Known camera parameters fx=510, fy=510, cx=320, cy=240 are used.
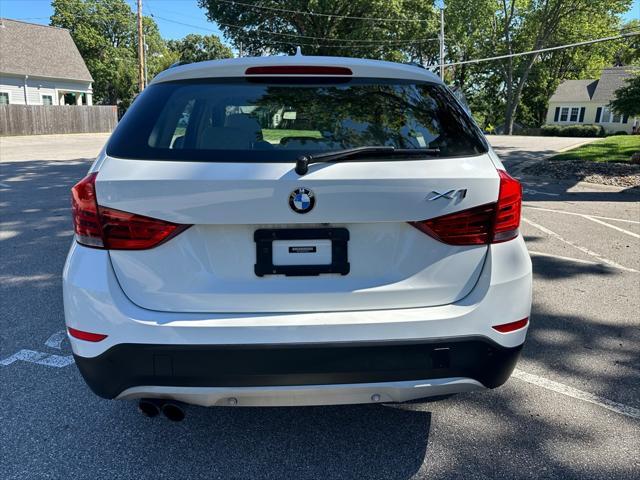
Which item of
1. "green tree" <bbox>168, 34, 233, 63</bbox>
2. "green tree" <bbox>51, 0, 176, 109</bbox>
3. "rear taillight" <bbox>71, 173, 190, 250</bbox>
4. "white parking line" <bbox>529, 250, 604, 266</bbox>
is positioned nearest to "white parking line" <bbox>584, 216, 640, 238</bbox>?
"white parking line" <bbox>529, 250, 604, 266</bbox>

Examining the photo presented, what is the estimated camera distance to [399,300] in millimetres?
2064

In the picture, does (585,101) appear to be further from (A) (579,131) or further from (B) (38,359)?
(B) (38,359)

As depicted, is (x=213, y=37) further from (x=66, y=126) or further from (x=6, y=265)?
(x=6, y=265)

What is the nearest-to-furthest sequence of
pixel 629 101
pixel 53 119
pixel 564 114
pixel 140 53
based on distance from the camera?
1. pixel 629 101
2. pixel 140 53
3. pixel 53 119
4. pixel 564 114

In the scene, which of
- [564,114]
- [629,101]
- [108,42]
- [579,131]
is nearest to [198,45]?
[108,42]

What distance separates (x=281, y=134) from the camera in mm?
2400

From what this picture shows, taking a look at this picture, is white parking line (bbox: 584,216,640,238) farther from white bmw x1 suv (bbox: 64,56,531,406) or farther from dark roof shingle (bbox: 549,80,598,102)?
dark roof shingle (bbox: 549,80,598,102)

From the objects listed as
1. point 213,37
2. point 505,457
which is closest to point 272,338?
point 505,457

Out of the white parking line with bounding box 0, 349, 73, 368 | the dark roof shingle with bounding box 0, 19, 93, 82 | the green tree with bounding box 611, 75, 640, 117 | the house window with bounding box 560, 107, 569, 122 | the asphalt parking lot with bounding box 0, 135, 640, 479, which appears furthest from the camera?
the house window with bounding box 560, 107, 569, 122

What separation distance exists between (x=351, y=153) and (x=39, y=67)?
40.5 metres

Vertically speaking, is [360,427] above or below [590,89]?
below

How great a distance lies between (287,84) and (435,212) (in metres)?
0.96

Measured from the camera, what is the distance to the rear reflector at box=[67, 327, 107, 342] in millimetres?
2021

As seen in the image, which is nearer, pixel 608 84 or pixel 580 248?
pixel 580 248
